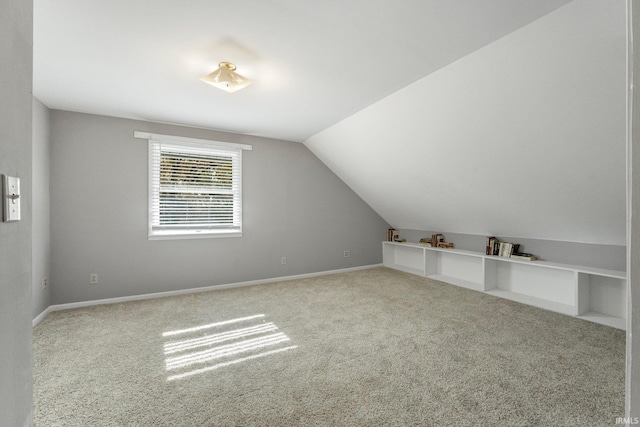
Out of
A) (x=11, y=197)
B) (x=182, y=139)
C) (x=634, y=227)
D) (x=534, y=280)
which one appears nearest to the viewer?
(x=634, y=227)

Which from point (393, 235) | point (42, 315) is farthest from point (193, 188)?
point (393, 235)

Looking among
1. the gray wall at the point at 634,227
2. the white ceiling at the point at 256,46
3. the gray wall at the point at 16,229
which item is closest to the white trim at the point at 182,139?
the white ceiling at the point at 256,46

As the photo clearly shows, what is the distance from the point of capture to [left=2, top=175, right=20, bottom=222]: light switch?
0.70m

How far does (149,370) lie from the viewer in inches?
83.9

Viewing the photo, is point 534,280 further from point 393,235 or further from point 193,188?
point 193,188

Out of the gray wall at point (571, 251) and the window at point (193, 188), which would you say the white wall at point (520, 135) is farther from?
the window at point (193, 188)

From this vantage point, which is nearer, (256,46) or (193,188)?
(256,46)

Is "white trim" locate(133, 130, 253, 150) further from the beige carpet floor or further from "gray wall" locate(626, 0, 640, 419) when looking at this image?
"gray wall" locate(626, 0, 640, 419)

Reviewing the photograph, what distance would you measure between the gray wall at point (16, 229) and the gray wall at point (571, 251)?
4574 millimetres

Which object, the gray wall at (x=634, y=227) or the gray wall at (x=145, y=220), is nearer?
the gray wall at (x=634, y=227)

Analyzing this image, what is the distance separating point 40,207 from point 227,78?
2.59m

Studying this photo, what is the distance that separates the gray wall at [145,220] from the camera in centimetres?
344

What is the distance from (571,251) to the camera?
3.41 m

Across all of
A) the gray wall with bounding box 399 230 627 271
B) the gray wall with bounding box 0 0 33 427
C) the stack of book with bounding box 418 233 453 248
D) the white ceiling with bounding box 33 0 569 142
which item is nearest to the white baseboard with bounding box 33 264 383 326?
the stack of book with bounding box 418 233 453 248
